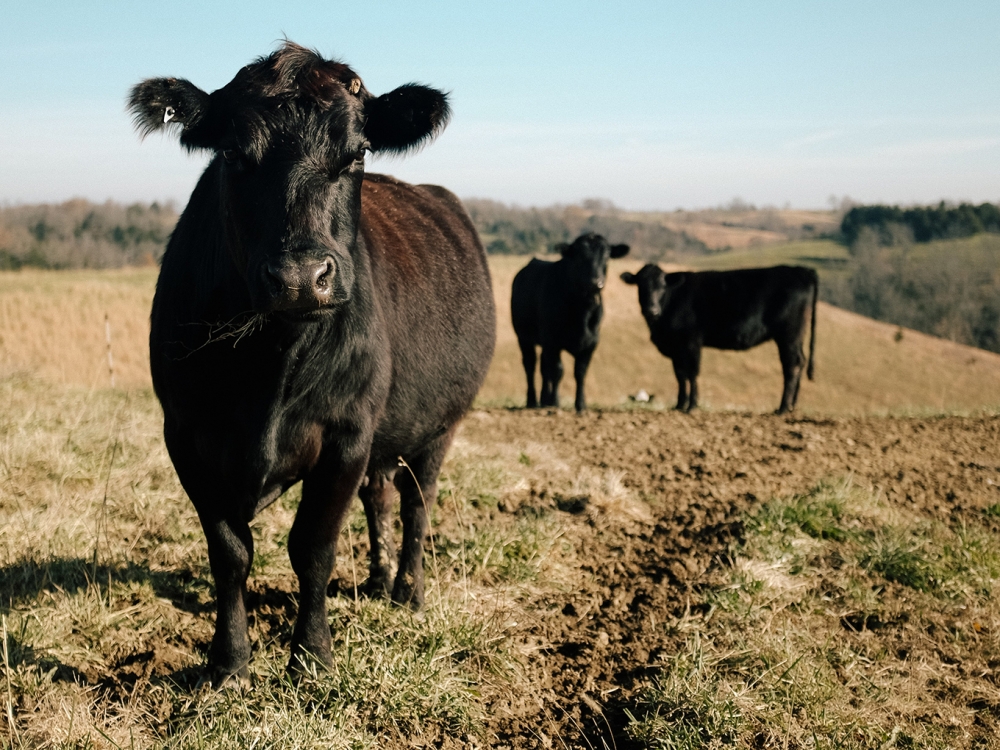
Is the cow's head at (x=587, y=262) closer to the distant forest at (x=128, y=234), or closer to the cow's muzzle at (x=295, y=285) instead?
the cow's muzzle at (x=295, y=285)

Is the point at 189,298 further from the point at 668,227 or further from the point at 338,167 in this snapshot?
the point at 668,227

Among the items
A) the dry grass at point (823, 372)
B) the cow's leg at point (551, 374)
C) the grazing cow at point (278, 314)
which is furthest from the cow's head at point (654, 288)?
the dry grass at point (823, 372)

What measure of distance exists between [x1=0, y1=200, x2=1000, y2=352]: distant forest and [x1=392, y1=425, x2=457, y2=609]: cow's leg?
155ft

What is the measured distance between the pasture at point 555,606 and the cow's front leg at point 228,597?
0.40ft

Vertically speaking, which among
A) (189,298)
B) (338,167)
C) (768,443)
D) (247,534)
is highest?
(338,167)

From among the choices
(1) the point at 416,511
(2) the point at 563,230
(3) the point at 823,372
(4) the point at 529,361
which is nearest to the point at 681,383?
(4) the point at 529,361

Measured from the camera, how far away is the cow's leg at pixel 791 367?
13094 millimetres

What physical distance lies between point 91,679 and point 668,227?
133848 mm

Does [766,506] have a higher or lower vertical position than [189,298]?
lower

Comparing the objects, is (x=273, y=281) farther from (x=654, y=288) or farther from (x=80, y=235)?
(x=80, y=235)

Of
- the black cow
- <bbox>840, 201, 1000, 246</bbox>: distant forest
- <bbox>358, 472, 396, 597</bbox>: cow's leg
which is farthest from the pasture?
<bbox>840, 201, 1000, 246</bbox>: distant forest

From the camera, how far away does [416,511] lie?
4.46 meters

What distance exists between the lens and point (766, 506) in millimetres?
5582

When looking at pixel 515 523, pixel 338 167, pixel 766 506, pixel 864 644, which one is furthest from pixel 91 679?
pixel 766 506
